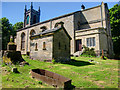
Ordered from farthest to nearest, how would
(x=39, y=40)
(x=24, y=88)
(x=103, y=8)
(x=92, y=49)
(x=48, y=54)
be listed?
(x=103, y=8) < (x=92, y=49) < (x=39, y=40) < (x=48, y=54) < (x=24, y=88)

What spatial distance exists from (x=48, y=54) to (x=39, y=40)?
2950mm

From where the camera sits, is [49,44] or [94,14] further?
[94,14]

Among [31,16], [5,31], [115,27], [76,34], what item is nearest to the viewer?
[76,34]

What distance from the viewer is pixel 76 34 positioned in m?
22.5

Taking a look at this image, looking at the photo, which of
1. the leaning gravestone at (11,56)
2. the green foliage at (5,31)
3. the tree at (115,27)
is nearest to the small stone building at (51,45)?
the leaning gravestone at (11,56)

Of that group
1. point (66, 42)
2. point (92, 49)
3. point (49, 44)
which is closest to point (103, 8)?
point (92, 49)

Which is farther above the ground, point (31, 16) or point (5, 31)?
point (31, 16)

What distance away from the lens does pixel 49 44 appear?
12.1 metres

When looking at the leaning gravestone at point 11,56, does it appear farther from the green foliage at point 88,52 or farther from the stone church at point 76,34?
the green foliage at point 88,52

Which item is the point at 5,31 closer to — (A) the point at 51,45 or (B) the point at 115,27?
(A) the point at 51,45

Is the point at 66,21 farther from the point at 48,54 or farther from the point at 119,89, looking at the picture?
the point at 119,89

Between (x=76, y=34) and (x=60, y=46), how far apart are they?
429 inches

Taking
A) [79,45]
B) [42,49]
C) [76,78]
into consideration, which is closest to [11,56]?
[42,49]

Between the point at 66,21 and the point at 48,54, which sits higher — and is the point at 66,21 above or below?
above
